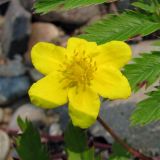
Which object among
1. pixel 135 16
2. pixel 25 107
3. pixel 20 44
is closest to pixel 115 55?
pixel 135 16

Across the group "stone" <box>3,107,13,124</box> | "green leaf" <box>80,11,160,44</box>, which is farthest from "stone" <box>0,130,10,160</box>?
"green leaf" <box>80,11,160,44</box>

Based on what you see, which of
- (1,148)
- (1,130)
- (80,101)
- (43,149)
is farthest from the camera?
(1,130)

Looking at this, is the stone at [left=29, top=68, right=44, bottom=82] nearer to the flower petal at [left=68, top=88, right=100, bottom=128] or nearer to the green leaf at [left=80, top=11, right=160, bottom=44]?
the green leaf at [left=80, top=11, right=160, bottom=44]

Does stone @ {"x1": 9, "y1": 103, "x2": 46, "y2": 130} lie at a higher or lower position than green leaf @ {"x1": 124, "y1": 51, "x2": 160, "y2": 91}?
lower

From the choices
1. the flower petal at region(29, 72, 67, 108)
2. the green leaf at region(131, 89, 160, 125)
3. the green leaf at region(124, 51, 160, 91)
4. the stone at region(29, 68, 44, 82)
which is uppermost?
the flower petal at region(29, 72, 67, 108)

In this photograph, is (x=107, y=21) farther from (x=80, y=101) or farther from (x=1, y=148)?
(x=1, y=148)

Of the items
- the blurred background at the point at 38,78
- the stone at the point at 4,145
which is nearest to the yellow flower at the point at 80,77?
the blurred background at the point at 38,78
